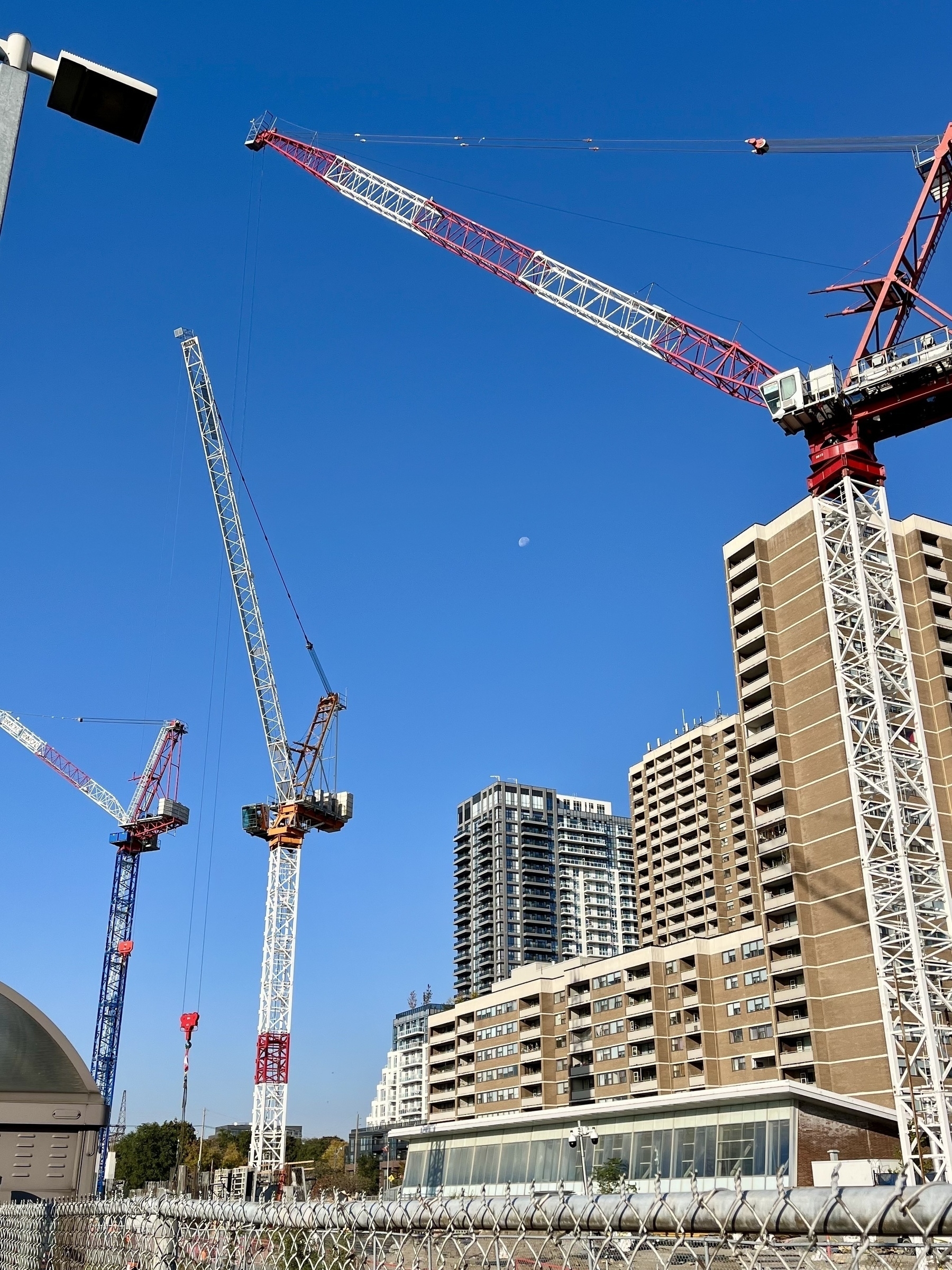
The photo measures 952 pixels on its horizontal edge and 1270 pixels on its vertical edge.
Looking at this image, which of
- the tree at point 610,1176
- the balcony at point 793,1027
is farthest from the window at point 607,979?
the tree at point 610,1176

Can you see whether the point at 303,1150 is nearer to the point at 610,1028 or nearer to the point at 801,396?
the point at 610,1028

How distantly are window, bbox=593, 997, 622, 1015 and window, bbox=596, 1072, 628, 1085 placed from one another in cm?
531

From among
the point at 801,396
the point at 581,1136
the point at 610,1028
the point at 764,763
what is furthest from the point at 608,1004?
the point at 801,396

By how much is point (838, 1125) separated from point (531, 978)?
5712 cm

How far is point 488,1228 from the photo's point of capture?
28.3 ft

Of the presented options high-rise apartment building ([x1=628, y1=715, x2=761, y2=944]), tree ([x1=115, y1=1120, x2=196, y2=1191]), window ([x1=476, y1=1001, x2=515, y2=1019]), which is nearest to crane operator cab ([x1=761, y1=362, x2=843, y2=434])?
window ([x1=476, y1=1001, x2=515, y2=1019])

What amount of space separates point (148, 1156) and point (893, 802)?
456ft

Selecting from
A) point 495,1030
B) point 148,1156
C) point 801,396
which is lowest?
point 148,1156

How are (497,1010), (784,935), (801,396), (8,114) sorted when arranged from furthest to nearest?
1. (497,1010)
2. (784,935)
3. (801,396)
4. (8,114)

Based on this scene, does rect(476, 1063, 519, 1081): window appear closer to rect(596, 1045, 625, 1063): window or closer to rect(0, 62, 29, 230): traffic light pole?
rect(596, 1045, 625, 1063): window

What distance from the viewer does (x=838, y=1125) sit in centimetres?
5616

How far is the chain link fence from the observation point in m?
6.23

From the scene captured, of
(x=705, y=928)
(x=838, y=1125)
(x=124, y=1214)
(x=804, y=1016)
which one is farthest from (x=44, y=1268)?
(x=705, y=928)

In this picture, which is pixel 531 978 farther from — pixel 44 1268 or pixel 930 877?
pixel 44 1268
